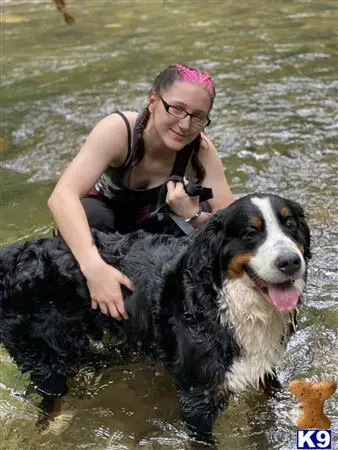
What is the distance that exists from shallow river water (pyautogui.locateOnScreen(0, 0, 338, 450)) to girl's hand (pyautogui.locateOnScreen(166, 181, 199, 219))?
3.13ft

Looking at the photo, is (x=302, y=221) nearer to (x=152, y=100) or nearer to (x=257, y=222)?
(x=257, y=222)

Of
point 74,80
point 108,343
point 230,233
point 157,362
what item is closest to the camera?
point 230,233

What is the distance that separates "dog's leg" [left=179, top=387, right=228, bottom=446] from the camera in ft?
10.3

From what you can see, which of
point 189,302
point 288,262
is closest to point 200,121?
point 189,302

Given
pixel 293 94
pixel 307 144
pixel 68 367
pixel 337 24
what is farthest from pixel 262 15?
pixel 68 367

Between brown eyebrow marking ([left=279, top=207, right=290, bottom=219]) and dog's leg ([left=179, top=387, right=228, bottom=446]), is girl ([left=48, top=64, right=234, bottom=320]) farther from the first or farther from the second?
brown eyebrow marking ([left=279, top=207, right=290, bottom=219])

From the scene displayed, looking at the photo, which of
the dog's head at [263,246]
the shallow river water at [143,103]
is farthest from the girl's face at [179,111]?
the shallow river water at [143,103]

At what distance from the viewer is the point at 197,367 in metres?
3.11

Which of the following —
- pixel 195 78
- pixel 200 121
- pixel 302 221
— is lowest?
pixel 302 221

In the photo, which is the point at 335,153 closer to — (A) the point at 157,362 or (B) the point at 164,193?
(B) the point at 164,193

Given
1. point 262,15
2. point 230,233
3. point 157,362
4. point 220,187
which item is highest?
point 230,233

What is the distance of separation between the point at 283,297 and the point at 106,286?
89 cm

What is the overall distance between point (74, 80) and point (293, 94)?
10.3 ft

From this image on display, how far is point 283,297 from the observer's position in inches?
113
